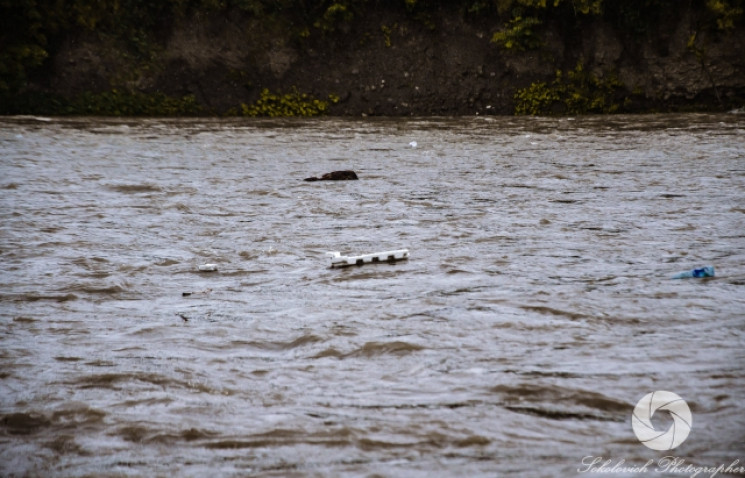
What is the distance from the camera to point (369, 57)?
64.8 ft

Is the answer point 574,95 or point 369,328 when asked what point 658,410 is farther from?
point 574,95

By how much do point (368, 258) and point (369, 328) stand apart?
1247 millimetres

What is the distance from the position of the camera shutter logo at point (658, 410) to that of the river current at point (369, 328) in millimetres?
30

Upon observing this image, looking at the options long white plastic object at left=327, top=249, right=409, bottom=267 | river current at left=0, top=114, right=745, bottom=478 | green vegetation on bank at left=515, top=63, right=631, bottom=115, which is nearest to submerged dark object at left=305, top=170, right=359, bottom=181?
river current at left=0, top=114, right=745, bottom=478

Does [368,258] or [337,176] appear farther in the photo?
[337,176]

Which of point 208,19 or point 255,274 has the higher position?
point 208,19

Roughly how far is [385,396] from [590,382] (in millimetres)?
713

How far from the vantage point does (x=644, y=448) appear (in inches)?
87.8

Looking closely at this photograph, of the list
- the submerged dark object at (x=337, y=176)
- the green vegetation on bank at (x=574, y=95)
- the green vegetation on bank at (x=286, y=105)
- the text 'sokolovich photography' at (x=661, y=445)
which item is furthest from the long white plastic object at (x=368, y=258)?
the green vegetation on bank at (x=286, y=105)

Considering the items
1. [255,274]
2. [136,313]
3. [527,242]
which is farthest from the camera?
[527,242]

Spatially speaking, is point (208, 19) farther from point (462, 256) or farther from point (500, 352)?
point (500, 352)

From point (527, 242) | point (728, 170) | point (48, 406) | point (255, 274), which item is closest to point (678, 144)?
point (728, 170)

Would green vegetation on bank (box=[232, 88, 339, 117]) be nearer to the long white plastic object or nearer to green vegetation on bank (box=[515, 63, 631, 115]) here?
green vegetation on bank (box=[515, 63, 631, 115])

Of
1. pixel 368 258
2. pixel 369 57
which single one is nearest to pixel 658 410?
pixel 368 258
